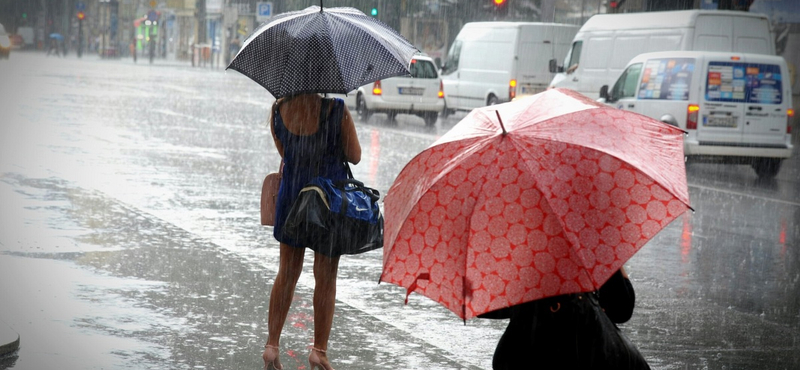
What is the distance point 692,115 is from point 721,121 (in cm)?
45

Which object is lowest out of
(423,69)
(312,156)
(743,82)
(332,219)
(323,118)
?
(423,69)

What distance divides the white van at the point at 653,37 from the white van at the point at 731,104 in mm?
2876

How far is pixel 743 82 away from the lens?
1602 cm

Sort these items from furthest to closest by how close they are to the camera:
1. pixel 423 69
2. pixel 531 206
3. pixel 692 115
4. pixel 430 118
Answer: pixel 423 69, pixel 430 118, pixel 692 115, pixel 531 206

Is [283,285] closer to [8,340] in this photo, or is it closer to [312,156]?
[312,156]

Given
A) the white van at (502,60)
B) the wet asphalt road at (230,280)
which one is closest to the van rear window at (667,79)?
the wet asphalt road at (230,280)

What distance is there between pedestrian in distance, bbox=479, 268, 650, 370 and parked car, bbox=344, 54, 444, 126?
22241 millimetres

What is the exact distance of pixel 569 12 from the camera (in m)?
44.3

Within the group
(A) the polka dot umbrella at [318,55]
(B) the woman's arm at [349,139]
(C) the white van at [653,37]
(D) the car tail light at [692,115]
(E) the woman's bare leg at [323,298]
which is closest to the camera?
(A) the polka dot umbrella at [318,55]

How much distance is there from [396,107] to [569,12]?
67.4 ft

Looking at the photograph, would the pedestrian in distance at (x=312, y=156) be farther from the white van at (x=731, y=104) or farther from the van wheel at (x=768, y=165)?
the van wheel at (x=768, y=165)

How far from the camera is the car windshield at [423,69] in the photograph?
2580 centimetres

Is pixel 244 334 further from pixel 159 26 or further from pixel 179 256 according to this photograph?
pixel 159 26

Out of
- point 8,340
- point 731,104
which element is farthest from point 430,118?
point 8,340
